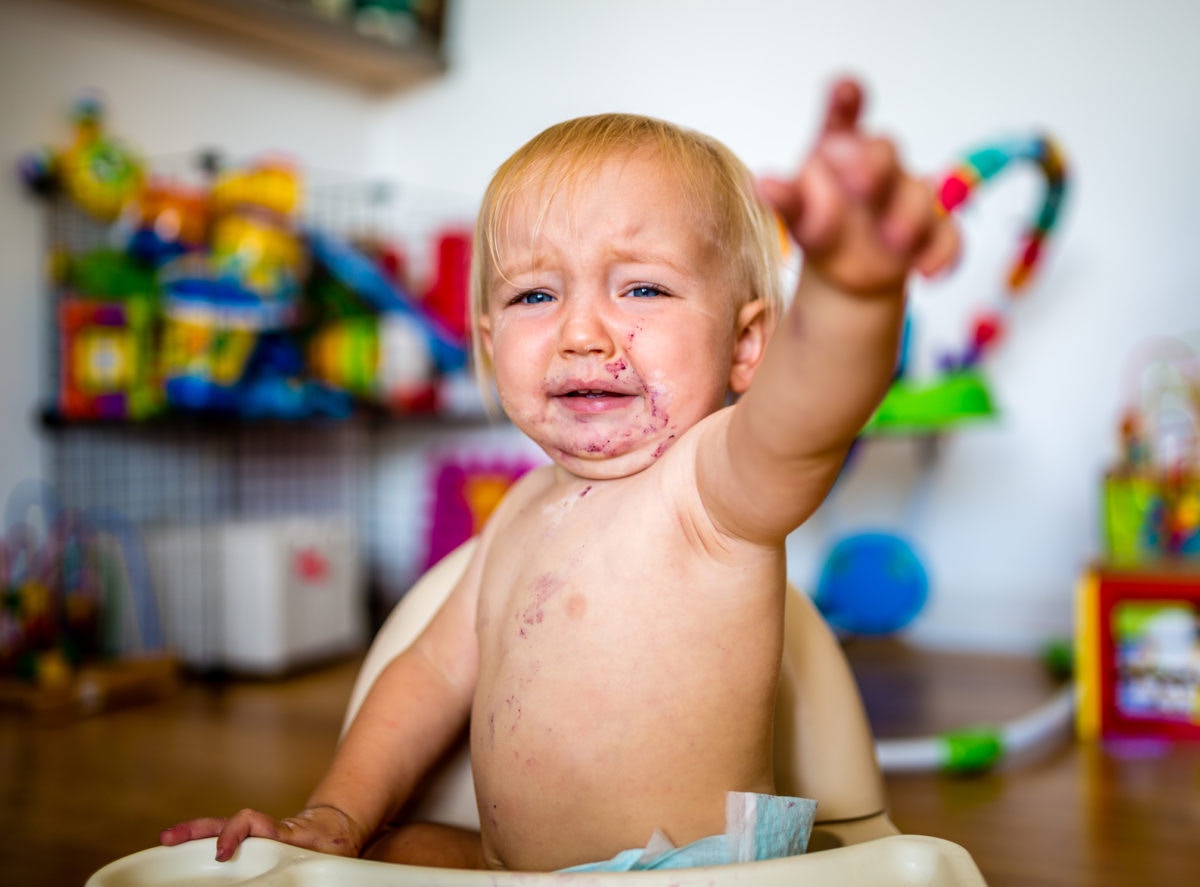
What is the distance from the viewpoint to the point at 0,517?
171cm

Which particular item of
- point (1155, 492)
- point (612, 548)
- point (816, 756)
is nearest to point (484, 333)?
point (612, 548)

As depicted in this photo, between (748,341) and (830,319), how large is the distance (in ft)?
0.76

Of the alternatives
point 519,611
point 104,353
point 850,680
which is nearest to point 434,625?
point 519,611

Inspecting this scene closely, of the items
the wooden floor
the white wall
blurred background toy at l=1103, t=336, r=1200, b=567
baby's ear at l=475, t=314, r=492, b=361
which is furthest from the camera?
the white wall

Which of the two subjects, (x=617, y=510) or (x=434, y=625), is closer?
(x=617, y=510)

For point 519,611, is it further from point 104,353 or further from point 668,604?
point 104,353

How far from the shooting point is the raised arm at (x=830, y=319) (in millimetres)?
288

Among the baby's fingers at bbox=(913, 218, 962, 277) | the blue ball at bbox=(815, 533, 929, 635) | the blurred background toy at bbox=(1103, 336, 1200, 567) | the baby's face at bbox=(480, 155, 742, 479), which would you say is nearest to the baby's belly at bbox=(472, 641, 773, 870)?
the baby's face at bbox=(480, 155, 742, 479)

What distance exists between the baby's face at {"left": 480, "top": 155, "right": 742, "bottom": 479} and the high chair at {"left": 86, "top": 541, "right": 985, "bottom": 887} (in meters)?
0.16

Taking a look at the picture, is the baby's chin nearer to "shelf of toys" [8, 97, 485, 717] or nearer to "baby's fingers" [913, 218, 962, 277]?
"baby's fingers" [913, 218, 962, 277]

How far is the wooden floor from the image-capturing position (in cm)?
95

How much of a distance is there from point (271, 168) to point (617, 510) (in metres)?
1.54

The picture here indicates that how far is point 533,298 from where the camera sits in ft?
1.79

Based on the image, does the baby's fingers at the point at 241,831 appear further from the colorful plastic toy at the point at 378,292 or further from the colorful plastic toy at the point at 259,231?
the colorful plastic toy at the point at 378,292
